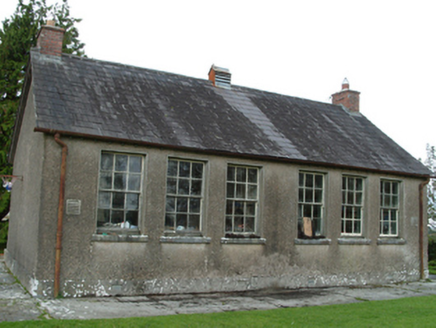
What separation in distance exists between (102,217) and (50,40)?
5691 mm

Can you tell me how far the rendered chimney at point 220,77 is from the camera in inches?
643

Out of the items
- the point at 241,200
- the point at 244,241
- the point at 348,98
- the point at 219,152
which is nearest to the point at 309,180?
the point at 241,200

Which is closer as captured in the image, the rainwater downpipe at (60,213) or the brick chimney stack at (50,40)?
the rainwater downpipe at (60,213)

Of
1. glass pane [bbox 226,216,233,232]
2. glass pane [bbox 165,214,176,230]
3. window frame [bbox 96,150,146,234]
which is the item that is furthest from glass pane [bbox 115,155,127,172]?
glass pane [bbox 226,216,233,232]

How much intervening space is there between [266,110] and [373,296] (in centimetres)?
689

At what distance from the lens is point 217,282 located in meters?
12.1

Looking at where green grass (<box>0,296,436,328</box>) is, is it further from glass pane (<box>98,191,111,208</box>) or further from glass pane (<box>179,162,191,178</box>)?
glass pane (<box>179,162,191,178</box>)

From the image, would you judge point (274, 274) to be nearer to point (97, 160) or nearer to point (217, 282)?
point (217, 282)

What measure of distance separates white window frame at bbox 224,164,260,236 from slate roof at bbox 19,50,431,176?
613 millimetres

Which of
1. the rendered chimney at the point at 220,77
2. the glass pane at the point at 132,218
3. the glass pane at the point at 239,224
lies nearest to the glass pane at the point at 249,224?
the glass pane at the point at 239,224

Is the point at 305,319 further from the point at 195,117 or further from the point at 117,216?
the point at 195,117

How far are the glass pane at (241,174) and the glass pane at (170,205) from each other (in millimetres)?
1997

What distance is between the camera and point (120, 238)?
10.9 metres

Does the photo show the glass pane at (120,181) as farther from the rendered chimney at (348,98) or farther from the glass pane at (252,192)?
the rendered chimney at (348,98)
